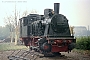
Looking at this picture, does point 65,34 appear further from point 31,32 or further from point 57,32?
point 31,32

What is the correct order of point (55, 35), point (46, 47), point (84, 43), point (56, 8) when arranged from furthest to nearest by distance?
1. point (84, 43)
2. point (56, 8)
3. point (55, 35)
4. point (46, 47)

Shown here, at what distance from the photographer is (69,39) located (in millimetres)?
11039

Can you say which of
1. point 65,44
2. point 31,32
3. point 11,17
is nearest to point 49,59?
point 65,44

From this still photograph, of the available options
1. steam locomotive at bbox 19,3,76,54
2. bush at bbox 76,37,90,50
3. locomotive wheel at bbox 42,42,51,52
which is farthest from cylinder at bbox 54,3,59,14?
bush at bbox 76,37,90,50

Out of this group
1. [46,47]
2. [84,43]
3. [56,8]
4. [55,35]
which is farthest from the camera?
[84,43]

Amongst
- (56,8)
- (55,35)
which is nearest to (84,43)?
(55,35)

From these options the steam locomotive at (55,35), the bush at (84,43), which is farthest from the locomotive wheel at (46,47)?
the bush at (84,43)

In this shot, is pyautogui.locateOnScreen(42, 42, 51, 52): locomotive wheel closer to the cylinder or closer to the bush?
the cylinder

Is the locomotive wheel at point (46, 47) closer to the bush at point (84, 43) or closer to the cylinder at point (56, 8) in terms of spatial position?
the cylinder at point (56, 8)

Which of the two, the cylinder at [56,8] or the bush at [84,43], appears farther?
the bush at [84,43]

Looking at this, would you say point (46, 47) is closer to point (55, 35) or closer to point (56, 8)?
point (55, 35)

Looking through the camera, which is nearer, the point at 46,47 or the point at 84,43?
the point at 46,47

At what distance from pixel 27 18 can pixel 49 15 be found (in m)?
3.12

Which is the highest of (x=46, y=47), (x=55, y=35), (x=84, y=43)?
(x=55, y=35)
